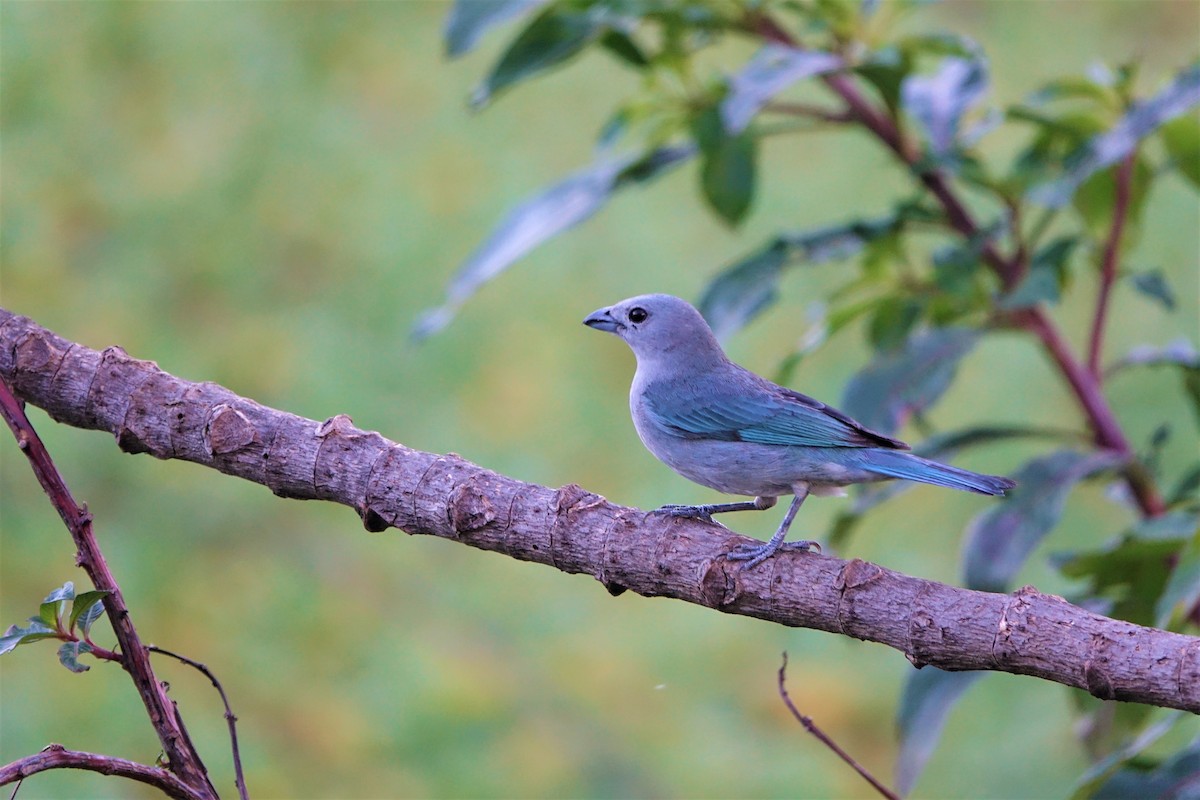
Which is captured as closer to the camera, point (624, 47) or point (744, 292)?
point (744, 292)

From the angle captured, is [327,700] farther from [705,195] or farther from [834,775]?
[705,195]

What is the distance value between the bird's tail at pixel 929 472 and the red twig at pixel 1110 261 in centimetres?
90

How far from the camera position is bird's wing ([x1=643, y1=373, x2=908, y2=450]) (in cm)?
229

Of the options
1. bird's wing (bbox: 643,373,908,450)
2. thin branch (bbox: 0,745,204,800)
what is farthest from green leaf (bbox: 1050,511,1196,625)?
thin branch (bbox: 0,745,204,800)

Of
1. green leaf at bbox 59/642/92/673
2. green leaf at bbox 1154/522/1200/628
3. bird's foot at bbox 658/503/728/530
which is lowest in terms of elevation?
green leaf at bbox 1154/522/1200/628

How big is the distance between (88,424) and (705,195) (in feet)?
5.42

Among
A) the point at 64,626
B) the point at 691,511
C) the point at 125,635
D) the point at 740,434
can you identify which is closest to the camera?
the point at 125,635

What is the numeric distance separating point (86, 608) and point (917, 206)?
2.15 m

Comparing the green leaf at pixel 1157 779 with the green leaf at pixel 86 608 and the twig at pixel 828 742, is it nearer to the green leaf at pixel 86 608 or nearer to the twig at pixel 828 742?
the twig at pixel 828 742

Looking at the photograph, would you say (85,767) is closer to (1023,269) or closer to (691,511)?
(691,511)

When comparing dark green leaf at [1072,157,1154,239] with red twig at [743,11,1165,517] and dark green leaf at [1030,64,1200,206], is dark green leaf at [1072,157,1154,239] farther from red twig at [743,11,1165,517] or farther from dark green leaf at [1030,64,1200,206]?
dark green leaf at [1030,64,1200,206]

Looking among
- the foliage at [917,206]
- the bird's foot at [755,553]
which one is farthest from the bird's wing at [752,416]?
the bird's foot at [755,553]

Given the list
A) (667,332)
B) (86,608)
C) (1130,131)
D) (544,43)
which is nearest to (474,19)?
(544,43)

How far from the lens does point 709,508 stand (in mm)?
2203
